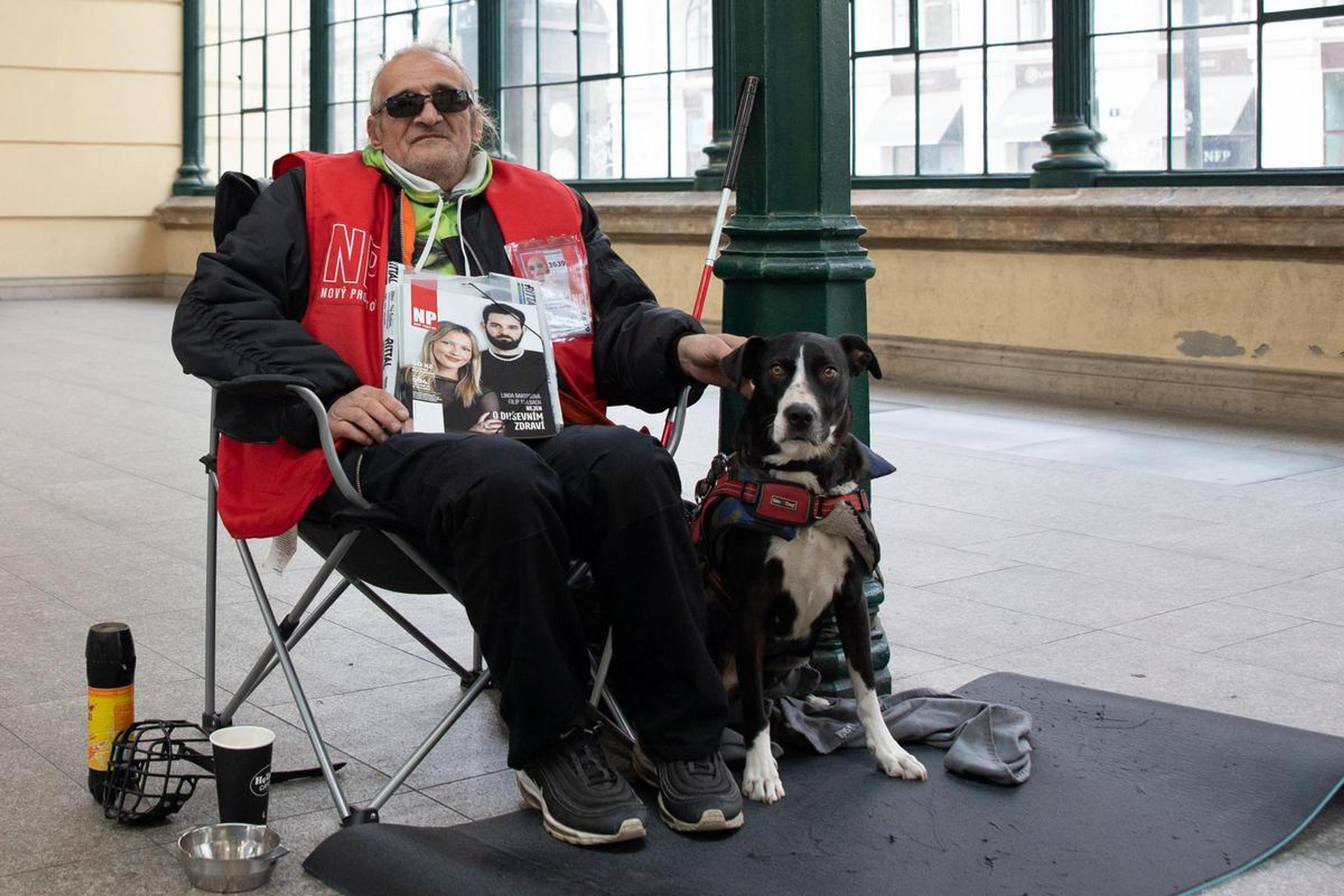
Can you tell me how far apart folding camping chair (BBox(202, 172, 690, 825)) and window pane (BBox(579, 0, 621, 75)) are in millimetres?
8428

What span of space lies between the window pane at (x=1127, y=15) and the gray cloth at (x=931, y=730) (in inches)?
229

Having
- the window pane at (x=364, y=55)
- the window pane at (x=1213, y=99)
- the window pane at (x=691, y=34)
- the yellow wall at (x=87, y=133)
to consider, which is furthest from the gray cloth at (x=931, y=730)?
the yellow wall at (x=87, y=133)

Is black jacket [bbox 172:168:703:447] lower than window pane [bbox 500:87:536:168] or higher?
lower

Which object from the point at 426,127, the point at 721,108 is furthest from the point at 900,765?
the point at 721,108

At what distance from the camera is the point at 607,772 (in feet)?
8.90

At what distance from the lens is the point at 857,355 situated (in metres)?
3.01

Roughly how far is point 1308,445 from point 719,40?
4.22m

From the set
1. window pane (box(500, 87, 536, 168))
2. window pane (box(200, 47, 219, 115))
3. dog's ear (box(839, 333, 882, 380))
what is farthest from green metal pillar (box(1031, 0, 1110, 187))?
window pane (box(200, 47, 219, 115))

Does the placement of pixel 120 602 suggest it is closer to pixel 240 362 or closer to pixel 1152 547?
pixel 240 362


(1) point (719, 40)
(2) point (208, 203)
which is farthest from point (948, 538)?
(2) point (208, 203)

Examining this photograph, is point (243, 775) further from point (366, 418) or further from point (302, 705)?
point (366, 418)

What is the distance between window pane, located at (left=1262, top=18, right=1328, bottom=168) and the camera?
763cm

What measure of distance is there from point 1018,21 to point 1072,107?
65cm

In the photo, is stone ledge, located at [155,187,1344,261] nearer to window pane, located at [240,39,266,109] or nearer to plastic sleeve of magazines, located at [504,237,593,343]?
plastic sleeve of magazines, located at [504,237,593,343]
